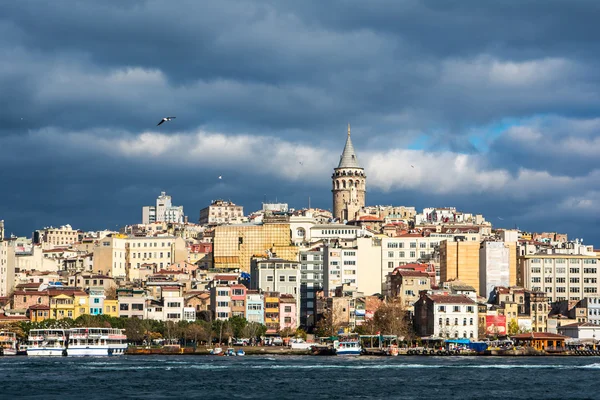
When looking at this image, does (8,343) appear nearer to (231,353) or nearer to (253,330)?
(231,353)

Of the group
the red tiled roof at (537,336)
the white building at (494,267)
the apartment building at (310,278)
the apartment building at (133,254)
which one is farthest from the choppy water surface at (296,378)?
the apartment building at (133,254)

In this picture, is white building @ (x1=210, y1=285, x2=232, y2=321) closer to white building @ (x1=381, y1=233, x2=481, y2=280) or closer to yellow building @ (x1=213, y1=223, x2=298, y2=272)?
white building @ (x1=381, y1=233, x2=481, y2=280)

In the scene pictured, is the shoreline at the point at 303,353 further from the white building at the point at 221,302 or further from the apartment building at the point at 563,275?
the apartment building at the point at 563,275

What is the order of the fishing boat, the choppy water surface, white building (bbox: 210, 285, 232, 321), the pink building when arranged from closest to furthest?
the choppy water surface → the fishing boat → white building (bbox: 210, 285, 232, 321) → the pink building

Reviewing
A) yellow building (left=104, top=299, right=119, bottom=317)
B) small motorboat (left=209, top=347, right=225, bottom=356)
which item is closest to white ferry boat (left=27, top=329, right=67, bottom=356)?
small motorboat (left=209, top=347, right=225, bottom=356)

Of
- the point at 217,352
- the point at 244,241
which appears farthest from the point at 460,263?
the point at 217,352

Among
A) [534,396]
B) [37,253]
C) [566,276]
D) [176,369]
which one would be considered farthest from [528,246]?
[534,396]
